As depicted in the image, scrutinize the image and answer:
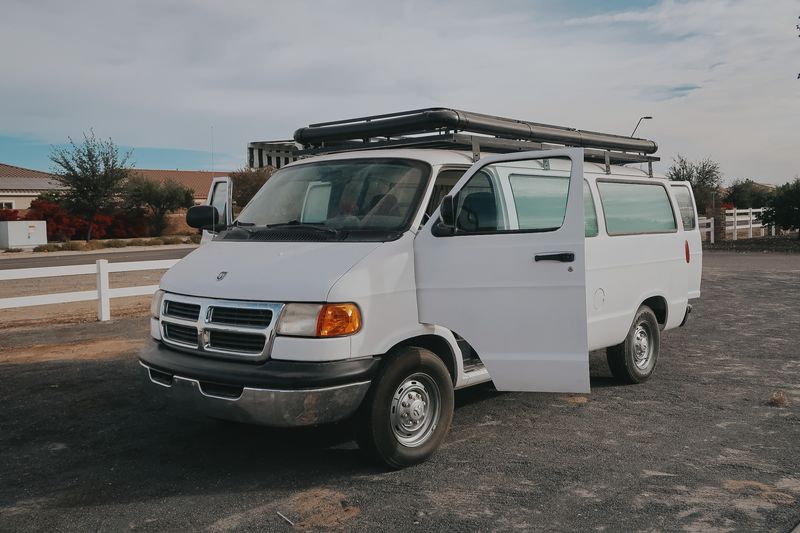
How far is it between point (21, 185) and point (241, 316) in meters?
63.3

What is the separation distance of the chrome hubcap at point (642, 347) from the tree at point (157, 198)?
44.5 metres

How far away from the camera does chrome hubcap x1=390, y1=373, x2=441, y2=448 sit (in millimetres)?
4875

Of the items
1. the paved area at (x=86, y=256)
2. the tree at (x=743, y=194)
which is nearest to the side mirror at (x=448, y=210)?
the paved area at (x=86, y=256)

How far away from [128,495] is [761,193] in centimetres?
4781

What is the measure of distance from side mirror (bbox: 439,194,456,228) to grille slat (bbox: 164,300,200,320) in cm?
171

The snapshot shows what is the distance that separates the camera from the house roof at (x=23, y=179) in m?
57.8

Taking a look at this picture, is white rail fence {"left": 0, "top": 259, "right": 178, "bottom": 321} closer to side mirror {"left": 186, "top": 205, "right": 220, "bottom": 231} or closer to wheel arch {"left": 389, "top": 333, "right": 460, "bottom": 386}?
side mirror {"left": 186, "top": 205, "right": 220, "bottom": 231}

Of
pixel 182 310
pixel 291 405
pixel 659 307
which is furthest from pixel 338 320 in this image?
pixel 659 307

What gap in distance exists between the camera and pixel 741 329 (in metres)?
10.3

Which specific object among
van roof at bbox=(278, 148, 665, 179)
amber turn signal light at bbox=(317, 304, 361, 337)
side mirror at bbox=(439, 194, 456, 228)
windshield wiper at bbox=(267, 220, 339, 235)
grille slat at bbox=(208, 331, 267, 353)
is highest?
van roof at bbox=(278, 148, 665, 179)

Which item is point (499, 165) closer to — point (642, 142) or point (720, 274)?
point (642, 142)

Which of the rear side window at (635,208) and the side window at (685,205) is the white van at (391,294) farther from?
the side window at (685,205)

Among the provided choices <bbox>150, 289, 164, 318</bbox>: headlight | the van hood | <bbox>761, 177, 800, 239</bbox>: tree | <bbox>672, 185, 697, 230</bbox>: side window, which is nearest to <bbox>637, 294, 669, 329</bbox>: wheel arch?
<bbox>672, 185, 697, 230</bbox>: side window

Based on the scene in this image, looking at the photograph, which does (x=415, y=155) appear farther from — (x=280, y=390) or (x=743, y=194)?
(x=743, y=194)
